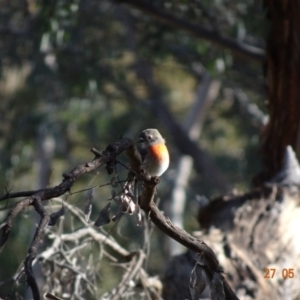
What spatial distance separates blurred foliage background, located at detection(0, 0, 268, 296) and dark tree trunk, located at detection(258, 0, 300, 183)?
7.93ft

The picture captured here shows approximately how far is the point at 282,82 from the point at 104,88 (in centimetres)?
954

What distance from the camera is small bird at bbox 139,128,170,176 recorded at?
491 centimetres

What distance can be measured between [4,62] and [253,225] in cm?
935

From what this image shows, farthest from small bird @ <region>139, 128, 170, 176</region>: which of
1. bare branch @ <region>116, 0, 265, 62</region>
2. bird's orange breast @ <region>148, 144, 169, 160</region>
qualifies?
bare branch @ <region>116, 0, 265, 62</region>

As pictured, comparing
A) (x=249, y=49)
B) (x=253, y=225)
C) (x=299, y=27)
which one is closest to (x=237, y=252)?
(x=253, y=225)

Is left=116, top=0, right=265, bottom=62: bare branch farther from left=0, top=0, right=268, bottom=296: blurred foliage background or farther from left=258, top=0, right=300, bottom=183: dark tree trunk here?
left=258, top=0, right=300, bottom=183: dark tree trunk

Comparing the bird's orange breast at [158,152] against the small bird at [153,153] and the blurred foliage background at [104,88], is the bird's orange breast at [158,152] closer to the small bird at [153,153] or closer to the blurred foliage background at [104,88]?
the small bird at [153,153]

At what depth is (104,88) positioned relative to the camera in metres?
16.9

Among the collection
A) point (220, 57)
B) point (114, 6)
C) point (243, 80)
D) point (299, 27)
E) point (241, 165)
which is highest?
point (299, 27)

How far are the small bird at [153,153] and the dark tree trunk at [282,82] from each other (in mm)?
2966

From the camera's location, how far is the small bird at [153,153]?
4.91 m

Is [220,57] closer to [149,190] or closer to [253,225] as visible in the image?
[253,225]

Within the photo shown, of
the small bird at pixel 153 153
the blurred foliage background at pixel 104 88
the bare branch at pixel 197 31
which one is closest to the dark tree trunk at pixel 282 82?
the bare branch at pixel 197 31

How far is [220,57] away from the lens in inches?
444
